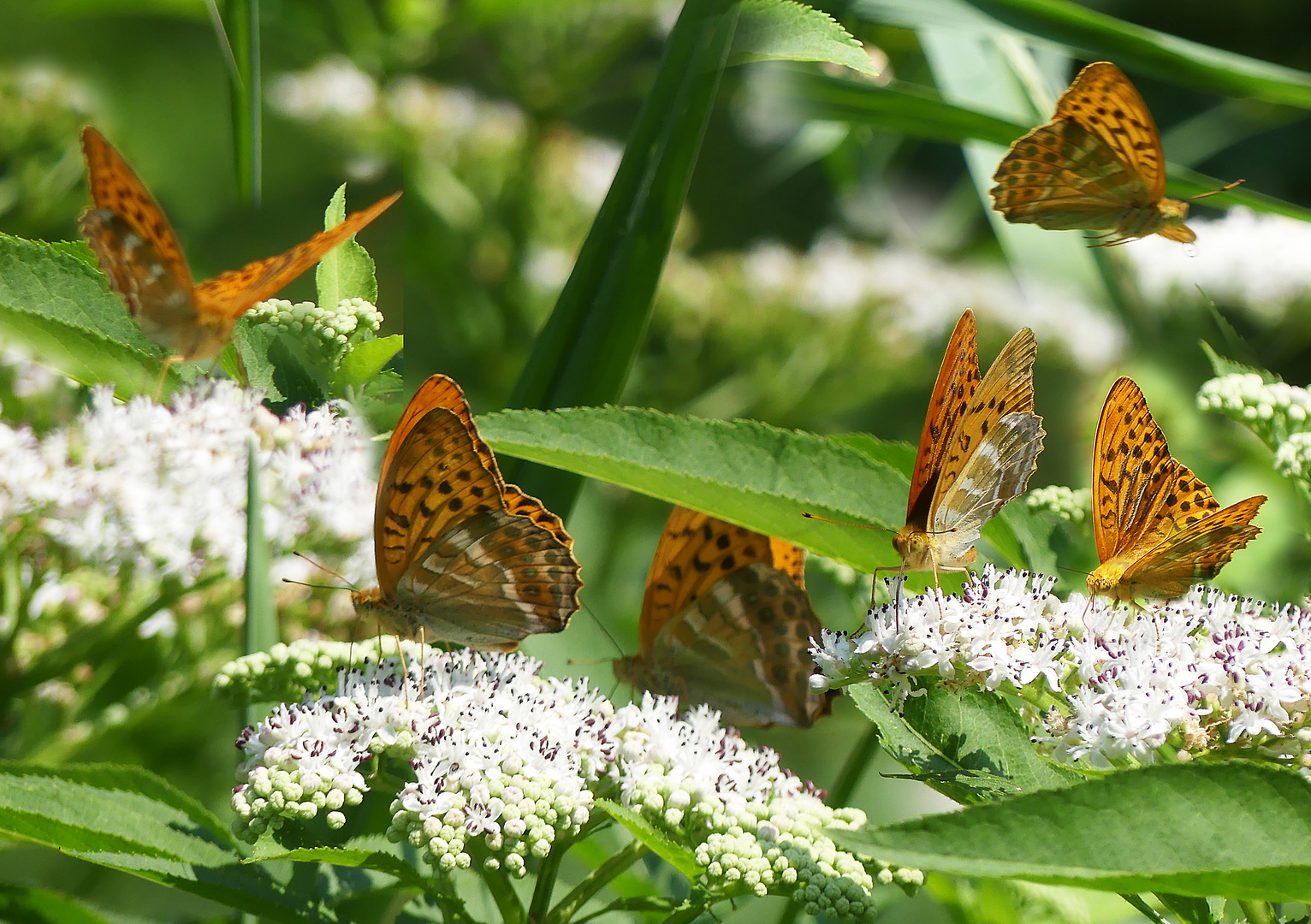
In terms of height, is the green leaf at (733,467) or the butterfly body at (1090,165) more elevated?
the butterfly body at (1090,165)

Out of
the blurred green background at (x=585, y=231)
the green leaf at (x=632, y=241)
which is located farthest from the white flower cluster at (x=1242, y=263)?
the green leaf at (x=632, y=241)

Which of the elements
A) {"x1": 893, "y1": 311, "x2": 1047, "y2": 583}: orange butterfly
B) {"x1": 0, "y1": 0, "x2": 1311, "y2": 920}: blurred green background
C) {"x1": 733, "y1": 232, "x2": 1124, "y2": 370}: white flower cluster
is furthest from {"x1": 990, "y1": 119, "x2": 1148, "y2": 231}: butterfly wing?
{"x1": 733, "y1": 232, "x2": 1124, "y2": 370}: white flower cluster

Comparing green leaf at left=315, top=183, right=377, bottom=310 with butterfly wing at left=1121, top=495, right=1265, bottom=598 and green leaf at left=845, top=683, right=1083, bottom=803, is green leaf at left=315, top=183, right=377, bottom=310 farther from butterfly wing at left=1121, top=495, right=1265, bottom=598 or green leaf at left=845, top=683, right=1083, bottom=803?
butterfly wing at left=1121, top=495, right=1265, bottom=598

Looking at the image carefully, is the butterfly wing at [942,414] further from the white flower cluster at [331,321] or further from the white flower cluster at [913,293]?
the white flower cluster at [913,293]

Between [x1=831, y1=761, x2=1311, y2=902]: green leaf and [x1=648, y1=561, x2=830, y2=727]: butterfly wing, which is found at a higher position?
[x1=831, y1=761, x2=1311, y2=902]: green leaf

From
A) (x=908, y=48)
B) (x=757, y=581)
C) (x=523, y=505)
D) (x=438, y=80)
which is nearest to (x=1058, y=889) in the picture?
(x=757, y=581)
